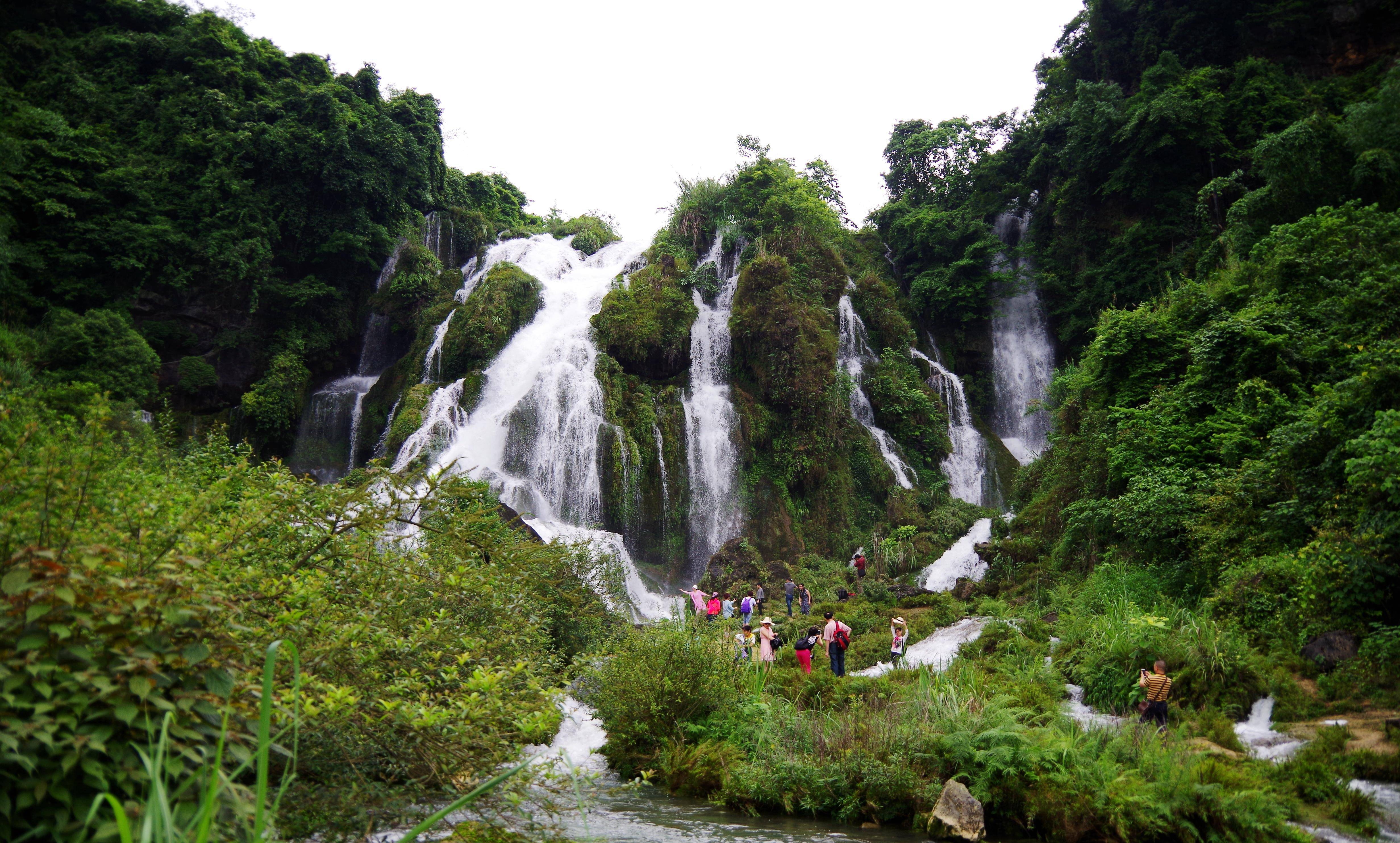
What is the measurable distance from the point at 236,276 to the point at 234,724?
2866 cm

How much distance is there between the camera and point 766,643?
1321 cm

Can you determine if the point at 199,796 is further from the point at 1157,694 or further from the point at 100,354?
the point at 100,354

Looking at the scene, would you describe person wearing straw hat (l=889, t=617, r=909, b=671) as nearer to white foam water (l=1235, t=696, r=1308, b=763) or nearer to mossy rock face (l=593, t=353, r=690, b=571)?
white foam water (l=1235, t=696, r=1308, b=763)

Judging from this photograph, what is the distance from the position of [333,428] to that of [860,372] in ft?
67.8

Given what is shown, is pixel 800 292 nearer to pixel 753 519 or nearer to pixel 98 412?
pixel 753 519

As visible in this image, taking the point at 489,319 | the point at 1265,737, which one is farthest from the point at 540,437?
the point at 1265,737

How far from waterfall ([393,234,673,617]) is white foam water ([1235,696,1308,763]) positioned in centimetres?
1378

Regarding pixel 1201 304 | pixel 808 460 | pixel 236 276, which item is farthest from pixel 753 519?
pixel 236 276

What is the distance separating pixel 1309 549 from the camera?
10.0 m

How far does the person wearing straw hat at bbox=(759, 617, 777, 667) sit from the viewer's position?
13.1m

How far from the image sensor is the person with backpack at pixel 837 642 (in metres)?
13.2

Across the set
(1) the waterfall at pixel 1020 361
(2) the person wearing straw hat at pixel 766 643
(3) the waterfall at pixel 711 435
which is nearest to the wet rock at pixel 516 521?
(2) the person wearing straw hat at pixel 766 643

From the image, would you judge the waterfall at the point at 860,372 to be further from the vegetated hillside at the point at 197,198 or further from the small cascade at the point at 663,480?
the vegetated hillside at the point at 197,198

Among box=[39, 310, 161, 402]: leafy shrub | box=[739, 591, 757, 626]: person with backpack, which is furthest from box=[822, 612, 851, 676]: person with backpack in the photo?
box=[39, 310, 161, 402]: leafy shrub
